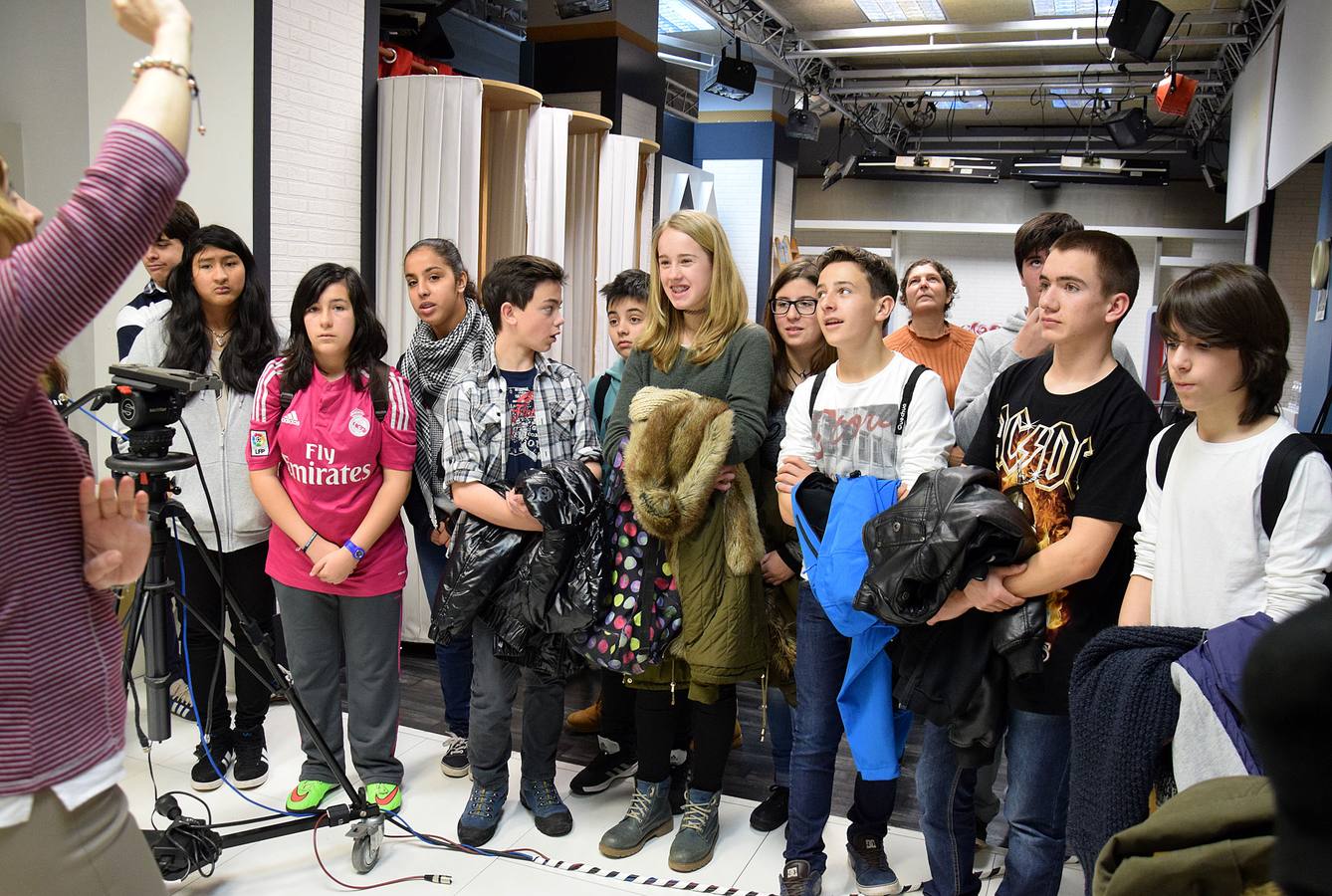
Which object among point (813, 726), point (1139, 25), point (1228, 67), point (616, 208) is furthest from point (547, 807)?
point (1228, 67)

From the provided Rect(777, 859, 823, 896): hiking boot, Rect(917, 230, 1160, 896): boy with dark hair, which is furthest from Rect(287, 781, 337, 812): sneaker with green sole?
Rect(917, 230, 1160, 896): boy with dark hair

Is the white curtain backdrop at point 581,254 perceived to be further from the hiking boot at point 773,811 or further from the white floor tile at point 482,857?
the hiking boot at point 773,811

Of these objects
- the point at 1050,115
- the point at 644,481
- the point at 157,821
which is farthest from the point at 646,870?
the point at 1050,115

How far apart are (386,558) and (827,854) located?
1.53m

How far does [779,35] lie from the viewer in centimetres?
991

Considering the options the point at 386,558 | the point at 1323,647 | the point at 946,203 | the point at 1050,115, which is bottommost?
the point at 386,558

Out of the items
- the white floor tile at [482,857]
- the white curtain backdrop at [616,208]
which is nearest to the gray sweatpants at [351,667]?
the white floor tile at [482,857]

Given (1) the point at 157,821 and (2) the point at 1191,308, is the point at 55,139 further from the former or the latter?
(2) the point at 1191,308

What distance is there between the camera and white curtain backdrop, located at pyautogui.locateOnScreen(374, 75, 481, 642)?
4.48 m

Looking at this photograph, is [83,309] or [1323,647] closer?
[1323,647]

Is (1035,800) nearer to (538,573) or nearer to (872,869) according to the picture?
(872,869)

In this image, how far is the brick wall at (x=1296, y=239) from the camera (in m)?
10.3

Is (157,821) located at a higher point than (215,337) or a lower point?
lower

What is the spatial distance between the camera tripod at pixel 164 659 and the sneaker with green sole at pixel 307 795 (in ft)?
1.06
